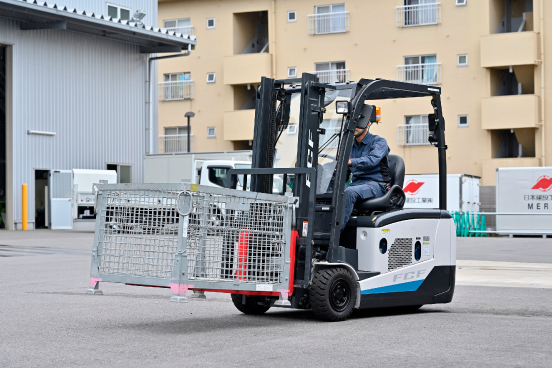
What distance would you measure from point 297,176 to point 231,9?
121ft

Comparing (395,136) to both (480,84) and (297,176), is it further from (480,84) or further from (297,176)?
(297,176)

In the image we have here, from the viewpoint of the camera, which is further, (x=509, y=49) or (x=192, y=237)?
(x=509, y=49)

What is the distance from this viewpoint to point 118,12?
113ft

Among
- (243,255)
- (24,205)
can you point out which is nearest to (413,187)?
(24,205)

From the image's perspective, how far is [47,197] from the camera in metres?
31.4

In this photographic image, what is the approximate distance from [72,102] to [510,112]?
62.3 ft

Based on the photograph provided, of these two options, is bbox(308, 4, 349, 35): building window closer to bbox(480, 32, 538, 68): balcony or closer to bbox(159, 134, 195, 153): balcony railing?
bbox(480, 32, 538, 68): balcony

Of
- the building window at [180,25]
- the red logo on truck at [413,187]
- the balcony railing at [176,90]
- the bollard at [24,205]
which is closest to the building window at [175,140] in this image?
the balcony railing at [176,90]

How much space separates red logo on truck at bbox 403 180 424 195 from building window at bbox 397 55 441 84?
333 inches

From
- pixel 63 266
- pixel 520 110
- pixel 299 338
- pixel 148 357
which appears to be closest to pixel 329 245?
pixel 299 338

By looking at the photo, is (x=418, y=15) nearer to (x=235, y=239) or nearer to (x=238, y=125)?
(x=238, y=125)

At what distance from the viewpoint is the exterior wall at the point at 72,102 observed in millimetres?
30641

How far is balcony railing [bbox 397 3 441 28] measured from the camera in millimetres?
39312

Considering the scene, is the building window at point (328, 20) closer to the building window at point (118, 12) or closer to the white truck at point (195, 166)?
the building window at point (118, 12)
